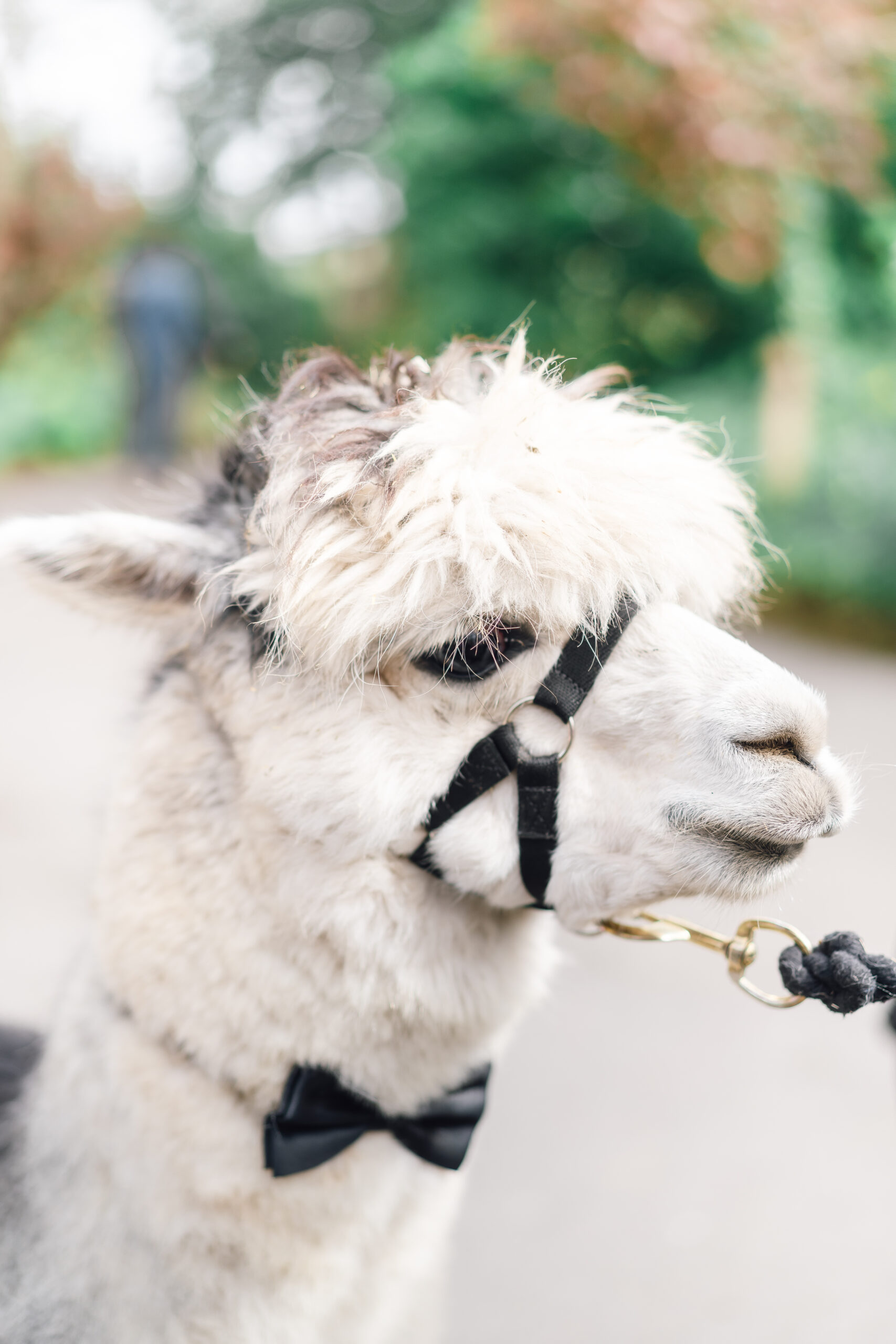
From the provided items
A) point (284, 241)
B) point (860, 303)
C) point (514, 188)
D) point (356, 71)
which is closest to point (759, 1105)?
point (860, 303)

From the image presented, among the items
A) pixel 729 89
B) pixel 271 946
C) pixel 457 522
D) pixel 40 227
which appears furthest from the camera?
pixel 40 227

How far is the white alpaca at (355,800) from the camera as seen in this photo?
1227mm

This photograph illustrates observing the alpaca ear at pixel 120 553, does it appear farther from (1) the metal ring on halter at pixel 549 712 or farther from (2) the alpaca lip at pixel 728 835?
(2) the alpaca lip at pixel 728 835

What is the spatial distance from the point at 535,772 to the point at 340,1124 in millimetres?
526

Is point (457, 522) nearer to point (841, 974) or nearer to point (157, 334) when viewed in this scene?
point (841, 974)

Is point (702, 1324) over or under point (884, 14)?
under

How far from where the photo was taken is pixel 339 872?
127 cm

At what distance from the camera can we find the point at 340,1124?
1309 mm

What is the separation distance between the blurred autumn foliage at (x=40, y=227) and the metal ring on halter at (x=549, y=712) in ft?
52.2

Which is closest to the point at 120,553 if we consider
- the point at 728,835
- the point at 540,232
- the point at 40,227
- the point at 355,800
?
the point at 355,800

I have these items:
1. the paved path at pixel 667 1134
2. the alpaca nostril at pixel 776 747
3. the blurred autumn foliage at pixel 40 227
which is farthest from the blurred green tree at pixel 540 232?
the blurred autumn foliage at pixel 40 227

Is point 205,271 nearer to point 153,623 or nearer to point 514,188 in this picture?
point 514,188

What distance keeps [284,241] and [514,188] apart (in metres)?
12.3

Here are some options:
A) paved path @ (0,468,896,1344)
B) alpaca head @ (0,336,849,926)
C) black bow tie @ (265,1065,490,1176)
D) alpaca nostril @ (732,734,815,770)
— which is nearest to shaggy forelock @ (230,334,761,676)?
alpaca head @ (0,336,849,926)
